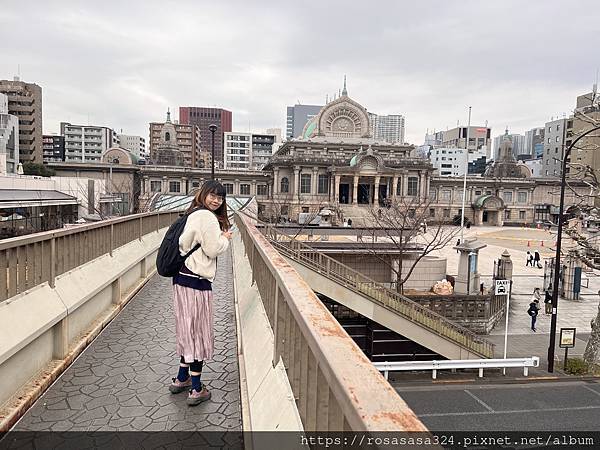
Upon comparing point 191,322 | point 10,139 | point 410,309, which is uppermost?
point 10,139

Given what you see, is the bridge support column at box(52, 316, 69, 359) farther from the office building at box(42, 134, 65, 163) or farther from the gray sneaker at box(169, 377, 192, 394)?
the office building at box(42, 134, 65, 163)

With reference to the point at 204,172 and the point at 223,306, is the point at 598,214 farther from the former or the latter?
the point at 204,172

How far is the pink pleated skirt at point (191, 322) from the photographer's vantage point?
13.3ft

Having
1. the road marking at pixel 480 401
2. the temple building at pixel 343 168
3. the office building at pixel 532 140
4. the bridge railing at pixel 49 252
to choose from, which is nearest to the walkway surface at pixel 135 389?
the bridge railing at pixel 49 252

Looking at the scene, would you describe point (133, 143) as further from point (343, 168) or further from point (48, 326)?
point (48, 326)

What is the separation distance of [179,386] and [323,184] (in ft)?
203

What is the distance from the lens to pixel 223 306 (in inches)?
304

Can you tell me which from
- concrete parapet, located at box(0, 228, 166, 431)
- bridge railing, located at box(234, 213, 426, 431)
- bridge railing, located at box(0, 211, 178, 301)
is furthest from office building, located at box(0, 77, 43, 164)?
bridge railing, located at box(234, 213, 426, 431)

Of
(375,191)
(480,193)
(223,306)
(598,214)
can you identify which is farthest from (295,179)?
(223,306)

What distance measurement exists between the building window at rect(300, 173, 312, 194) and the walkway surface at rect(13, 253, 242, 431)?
5878 centimetres

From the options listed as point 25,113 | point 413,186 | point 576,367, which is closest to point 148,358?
point 576,367

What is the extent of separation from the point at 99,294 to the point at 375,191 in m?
58.0

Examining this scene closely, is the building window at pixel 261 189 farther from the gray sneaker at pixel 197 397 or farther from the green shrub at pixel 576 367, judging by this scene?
the gray sneaker at pixel 197 397

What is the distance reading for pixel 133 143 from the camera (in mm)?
135375
